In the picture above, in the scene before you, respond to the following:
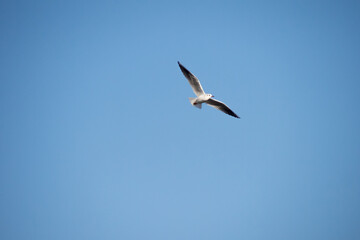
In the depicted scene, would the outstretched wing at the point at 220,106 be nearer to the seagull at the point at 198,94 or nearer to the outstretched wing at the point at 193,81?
the seagull at the point at 198,94

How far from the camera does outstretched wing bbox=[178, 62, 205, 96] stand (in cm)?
1401

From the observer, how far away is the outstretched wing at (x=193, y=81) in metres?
14.0

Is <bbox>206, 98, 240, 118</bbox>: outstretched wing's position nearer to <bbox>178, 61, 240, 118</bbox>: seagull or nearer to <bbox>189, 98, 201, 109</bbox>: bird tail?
<bbox>178, 61, 240, 118</bbox>: seagull

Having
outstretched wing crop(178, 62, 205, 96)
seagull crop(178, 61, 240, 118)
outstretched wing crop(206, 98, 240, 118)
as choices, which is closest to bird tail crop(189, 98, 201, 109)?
seagull crop(178, 61, 240, 118)

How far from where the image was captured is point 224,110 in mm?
15594

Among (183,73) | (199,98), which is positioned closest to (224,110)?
(199,98)

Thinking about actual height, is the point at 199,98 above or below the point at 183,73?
below

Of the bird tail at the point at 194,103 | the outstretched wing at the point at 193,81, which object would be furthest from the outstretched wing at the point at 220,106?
the outstretched wing at the point at 193,81

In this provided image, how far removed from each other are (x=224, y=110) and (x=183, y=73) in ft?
9.99

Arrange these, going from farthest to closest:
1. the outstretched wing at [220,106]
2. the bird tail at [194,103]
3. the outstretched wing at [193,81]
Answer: the outstretched wing at [220,106] < the bird tail at [194,103] < the outstretched wing at [193,81]

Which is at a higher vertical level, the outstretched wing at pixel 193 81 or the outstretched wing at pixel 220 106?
the outstretched wing at pixel 193 81

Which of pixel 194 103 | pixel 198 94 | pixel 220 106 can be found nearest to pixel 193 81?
pixel 198 94

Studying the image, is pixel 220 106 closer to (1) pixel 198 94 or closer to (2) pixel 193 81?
(1) pixel 198 94

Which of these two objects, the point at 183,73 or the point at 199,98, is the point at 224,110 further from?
the point at 183,73
